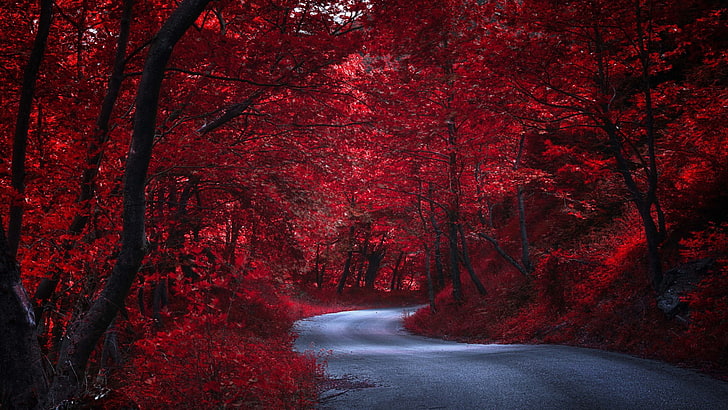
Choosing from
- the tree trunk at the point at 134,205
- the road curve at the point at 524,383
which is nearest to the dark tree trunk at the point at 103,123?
the tree trunk at the point at 134,205

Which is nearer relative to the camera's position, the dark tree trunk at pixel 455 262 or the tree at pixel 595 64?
the tree at pixel 595 64

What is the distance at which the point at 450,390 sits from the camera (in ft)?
20.3

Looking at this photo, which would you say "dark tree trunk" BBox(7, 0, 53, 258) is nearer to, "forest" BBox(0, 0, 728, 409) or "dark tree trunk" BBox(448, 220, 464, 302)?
"forest" BBox(0, 0, 728, 409)

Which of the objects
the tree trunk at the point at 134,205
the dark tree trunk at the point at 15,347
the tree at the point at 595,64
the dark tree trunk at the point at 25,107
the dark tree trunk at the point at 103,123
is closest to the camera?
the dark tree trunk at the point at 15,347

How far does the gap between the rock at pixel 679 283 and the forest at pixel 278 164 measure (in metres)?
0.05

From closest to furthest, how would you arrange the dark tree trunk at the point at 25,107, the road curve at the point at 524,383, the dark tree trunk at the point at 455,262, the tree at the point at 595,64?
the road curve at the point at 524,383
the dark tree trunk at the point at 25,107
the tree at the point at 595,64
the dark tree trunk at the point at 455,262

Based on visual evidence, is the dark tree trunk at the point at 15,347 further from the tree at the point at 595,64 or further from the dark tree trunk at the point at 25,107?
the tree at the point at 595,64

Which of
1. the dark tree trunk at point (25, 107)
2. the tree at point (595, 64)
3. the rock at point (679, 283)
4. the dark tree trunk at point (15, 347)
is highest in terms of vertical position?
the tree at point (595, 64)

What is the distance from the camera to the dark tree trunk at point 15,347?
3676 millimetres

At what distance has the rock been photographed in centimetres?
809

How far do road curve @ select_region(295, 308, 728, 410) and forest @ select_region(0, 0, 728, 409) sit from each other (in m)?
0.85

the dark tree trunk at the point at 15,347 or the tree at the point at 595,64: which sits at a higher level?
the tree at the point at 595,64

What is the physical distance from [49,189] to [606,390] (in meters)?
8.91

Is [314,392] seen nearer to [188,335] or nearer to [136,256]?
[188,335]
